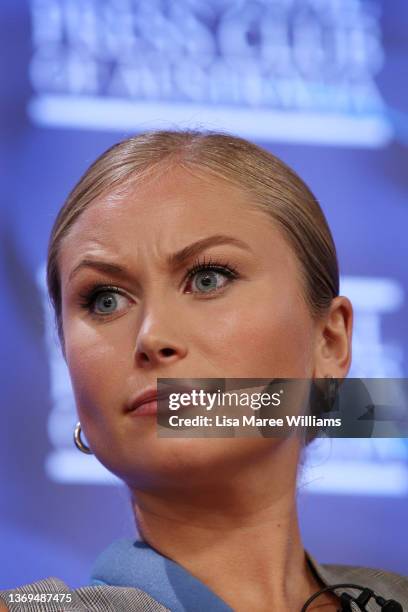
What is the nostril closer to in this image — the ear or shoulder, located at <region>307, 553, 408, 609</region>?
the ear

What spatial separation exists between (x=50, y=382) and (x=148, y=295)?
1.61ft

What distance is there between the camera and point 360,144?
5.15 ft

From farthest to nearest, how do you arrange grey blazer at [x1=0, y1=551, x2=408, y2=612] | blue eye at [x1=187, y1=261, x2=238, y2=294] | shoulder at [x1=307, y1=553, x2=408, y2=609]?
shoulder at [x1=307, y1=553, x2=408, y2=609], blue eye at [x1=187, y1=261, x2=238, y2=294], grey blazer at [x1=0, y1=551, x2=408, y2=612]

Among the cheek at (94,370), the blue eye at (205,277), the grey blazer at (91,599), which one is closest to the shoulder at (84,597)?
the grey blazer at (91,599)

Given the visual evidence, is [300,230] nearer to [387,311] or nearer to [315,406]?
[315,406]

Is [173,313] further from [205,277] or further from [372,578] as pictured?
[372,578]

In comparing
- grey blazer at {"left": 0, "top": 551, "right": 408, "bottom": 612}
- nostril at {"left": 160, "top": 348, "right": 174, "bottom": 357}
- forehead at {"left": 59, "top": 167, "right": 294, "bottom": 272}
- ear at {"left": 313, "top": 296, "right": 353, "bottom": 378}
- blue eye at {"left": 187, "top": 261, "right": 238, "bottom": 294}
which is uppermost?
forehead at {"left": 59, "top": 167, "right": 294, "bottom": 272}

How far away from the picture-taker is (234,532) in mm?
1022

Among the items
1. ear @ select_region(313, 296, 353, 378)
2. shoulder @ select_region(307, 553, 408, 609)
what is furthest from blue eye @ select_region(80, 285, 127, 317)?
shoulder @ select_region(307, 553, 408, 609)

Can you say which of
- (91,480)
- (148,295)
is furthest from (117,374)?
(91,480)

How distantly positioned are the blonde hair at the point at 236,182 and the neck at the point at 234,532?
0.19m

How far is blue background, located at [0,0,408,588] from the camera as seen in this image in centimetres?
142

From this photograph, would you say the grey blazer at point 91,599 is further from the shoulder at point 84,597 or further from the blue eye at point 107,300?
the blue eye at point 107,300

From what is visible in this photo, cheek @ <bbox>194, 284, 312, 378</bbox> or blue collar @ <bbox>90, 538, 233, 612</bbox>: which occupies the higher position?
cheek @ <bbox>194, 284, 312, 378</bbox>
